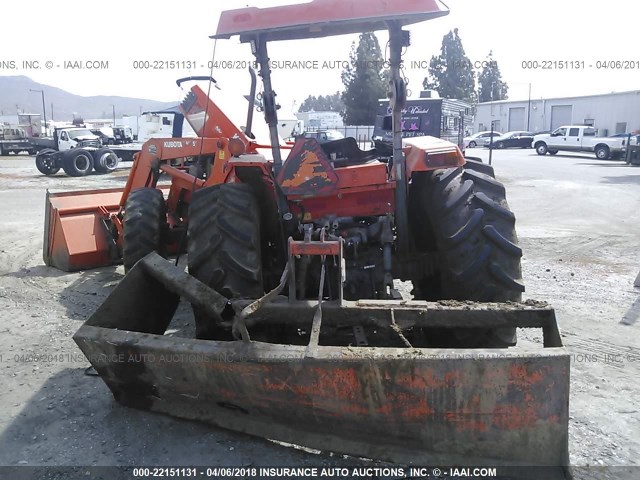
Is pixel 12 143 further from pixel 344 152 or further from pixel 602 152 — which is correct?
pixel 344 152

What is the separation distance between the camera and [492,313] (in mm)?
3029

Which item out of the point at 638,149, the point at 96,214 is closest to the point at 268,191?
the point at 96,214

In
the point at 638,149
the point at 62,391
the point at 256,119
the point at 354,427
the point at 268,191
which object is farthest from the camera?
the point at 638,149

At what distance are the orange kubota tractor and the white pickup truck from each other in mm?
25445

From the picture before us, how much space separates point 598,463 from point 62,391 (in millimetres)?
3205

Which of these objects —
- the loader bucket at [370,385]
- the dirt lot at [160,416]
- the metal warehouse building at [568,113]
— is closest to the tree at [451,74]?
the metal warehouse building at [568,113]

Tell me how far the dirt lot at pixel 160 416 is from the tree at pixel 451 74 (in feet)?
141

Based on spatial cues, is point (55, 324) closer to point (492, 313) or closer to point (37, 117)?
point (492, 313)

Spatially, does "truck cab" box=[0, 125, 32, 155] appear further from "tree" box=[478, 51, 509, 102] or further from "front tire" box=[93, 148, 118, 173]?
"tree" box=[478, 51, 509, 102]

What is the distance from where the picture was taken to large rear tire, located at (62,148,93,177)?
64.2 ft

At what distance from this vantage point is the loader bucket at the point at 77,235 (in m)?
6.50

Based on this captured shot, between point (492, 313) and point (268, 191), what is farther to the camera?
point (268, 191)

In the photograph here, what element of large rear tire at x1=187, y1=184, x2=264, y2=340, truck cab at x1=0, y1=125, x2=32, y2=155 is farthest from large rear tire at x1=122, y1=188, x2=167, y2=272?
truck cab at x1=0, y1=125, x2=32, y2=155

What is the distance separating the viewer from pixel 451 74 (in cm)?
5081
